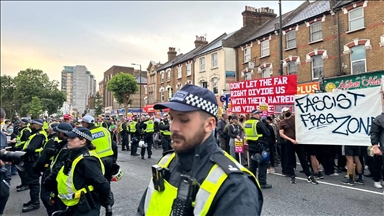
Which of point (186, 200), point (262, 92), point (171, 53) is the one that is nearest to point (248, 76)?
point (262, 92)

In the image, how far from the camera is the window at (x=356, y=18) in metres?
17.2

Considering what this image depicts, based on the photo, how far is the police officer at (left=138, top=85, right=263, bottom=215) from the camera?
1.46 metres

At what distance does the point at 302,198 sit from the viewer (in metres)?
6.08

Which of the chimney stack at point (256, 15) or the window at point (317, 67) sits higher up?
the chimney stack at point (256, 15)

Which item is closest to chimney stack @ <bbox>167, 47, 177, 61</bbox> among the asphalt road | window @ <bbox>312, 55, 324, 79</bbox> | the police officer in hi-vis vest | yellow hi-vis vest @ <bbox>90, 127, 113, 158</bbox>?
window @ <bbox>312, 55, 324, 79</bbox>

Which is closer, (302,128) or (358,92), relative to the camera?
(358,92)

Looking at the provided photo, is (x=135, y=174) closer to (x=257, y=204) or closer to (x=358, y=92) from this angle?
(x=358, y=92)

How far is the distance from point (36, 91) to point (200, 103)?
6938 centimetres

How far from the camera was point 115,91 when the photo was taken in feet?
145

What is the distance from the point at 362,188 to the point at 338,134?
162 centimetres

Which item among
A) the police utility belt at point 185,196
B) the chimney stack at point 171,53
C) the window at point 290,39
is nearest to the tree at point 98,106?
the chimney stack at point 171,53

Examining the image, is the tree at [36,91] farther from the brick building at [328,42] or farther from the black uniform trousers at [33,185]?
the black uniform trousers at [33,185]

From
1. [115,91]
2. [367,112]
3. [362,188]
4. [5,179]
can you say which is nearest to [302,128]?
[367,112]

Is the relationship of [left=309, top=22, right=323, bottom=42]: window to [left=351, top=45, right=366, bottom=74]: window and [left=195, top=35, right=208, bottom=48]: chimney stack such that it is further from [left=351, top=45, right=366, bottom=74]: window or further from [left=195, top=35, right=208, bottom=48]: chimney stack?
[left=195, top=35, right=208, bottom=48]: chimney stack
